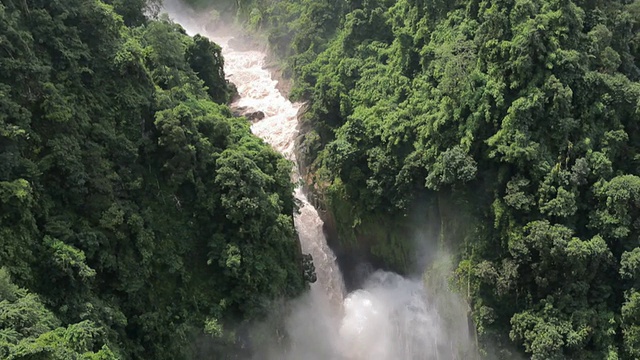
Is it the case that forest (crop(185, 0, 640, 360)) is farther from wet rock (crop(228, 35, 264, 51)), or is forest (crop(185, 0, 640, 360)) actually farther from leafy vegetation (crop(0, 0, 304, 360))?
wet rock (crop(228, 35, 264, 51))

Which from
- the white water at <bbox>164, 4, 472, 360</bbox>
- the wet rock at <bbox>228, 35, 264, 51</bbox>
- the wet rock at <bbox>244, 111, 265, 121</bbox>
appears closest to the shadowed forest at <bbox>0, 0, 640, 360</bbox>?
the white water at <bbox>164, 4, 472, 360</bbox>

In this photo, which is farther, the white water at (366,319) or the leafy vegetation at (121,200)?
the white water at (366,319)

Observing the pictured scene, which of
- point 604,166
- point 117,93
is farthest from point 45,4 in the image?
point 604,166

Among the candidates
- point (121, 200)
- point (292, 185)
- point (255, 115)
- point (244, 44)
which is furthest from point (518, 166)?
point (244, 44)

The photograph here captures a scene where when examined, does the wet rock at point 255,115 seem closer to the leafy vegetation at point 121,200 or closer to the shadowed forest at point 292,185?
the shadowed forest at point 292,185

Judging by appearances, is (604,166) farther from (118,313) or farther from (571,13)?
(118,313)

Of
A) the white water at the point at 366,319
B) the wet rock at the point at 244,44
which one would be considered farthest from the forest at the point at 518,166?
the wet rock at the point at 244,44
